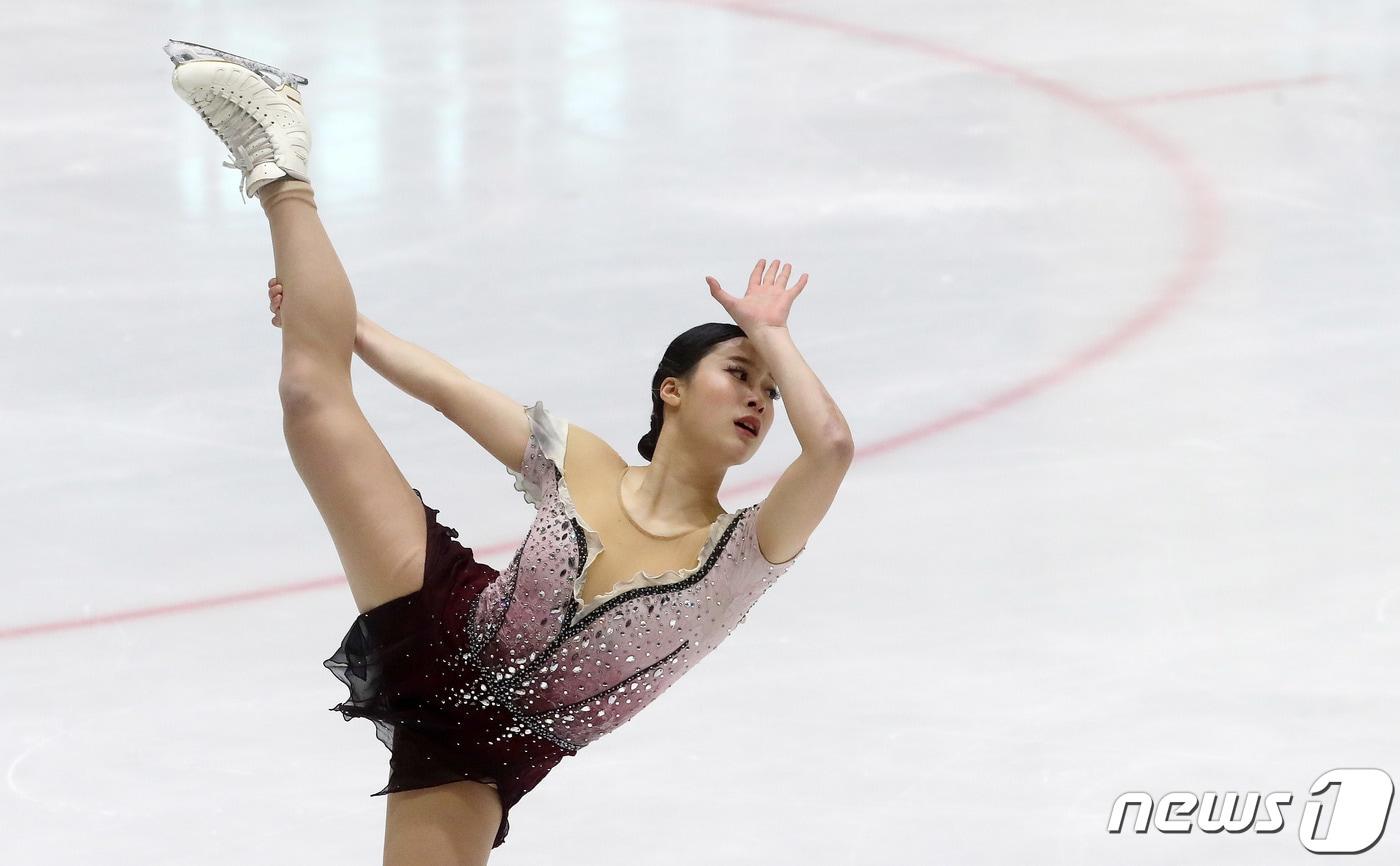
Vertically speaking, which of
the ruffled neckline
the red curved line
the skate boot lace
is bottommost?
the red curved line

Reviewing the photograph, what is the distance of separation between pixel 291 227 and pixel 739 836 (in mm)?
1339

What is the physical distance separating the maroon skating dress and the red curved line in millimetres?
1418

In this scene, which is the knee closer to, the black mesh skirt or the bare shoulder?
the black mesh skirt

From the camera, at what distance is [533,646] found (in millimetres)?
3246

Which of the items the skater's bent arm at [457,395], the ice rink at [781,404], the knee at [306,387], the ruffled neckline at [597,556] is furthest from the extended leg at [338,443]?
the ice rink at [781,404]

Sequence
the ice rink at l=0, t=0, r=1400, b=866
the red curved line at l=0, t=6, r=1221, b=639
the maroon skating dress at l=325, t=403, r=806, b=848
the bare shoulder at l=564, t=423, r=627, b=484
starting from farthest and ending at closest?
the red curved line at l=0, t=6, r=1221, b=639 → the ice rink at l=0, t=0, r=1400, b=866 → the bare shoulder at l=564, t=423, r=627, b=484 → the maroon skating dress at l=325, t=403, r=806, b=848

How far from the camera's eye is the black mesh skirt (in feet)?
10.8

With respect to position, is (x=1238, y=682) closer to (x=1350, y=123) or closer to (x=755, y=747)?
(x=755, y=747)

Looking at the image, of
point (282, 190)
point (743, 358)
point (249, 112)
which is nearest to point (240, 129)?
point (249, 112)

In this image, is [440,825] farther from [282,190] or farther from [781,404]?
[781,404]

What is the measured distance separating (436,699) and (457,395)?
50 cm

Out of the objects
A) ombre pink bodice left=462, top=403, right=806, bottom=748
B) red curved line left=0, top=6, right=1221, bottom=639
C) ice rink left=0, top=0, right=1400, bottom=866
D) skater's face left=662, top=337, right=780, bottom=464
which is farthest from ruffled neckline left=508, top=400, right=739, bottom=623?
red curved line left=0, top=6, right=1221, bottom=639

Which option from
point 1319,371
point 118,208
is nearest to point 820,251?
point 1319,371

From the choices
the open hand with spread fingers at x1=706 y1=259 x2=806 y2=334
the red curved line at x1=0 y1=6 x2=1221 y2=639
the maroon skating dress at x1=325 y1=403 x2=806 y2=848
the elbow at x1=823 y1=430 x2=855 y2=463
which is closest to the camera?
the elbow at x1=823 y1=430 x2=855 y2=463
